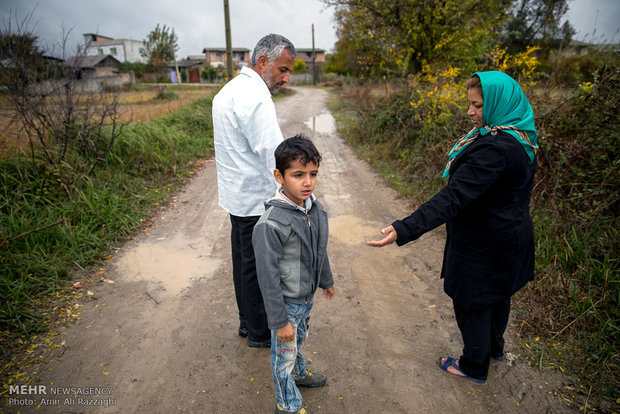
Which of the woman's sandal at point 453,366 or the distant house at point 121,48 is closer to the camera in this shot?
the woman's sandal at point 453,366

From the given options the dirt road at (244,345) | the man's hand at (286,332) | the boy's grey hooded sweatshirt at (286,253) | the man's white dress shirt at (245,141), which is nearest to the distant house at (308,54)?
the dirt road at (244,345)

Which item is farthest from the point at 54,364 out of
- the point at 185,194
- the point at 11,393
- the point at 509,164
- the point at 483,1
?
the point at 483,1

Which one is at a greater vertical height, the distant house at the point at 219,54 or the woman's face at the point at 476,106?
the distant house at the point at 219,54

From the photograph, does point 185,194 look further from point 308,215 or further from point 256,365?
point 308,215

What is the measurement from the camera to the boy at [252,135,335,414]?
1.63 metres

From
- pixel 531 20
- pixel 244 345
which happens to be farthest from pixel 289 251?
pixel 531 20

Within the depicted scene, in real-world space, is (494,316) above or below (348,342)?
above

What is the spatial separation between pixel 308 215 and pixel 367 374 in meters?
1.33

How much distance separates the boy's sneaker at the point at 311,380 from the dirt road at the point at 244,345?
0.18 ft

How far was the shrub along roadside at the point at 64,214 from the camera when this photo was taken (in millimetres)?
3031

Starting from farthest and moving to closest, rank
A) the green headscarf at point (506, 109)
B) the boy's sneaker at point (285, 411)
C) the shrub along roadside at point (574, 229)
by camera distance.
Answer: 1. the shrub along roadside at point (574, 229)
2. the boy's sneaker at point (285, 411)
3. the green headscarf at point (506, 109)

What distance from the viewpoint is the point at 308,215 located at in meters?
1.77

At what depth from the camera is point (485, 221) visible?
6.06 feet

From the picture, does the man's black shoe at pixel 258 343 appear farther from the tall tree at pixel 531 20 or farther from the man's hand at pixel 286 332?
the tall tree at pixel 531 20
